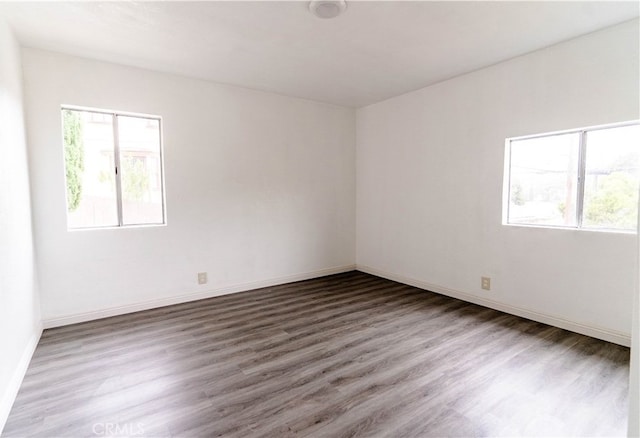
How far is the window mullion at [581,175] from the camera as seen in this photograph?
276 cm

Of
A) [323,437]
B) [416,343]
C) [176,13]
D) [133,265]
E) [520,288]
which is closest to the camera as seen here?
[323,437]

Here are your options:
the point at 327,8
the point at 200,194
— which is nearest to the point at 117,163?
the point at 200,194

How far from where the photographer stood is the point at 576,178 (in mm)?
2822

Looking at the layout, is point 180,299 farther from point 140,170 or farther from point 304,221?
point 304,221

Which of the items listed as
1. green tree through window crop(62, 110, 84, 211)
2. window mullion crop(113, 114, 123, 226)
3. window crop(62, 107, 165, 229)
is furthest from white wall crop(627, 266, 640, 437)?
green tree through window crop(62, 110, 84, 211)

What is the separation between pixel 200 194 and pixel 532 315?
376cm

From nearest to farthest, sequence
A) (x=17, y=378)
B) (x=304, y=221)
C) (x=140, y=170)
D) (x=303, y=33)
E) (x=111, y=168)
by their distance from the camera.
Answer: (x=17, y=378), (x=303, y=33), (x=111, y=168), (x=140, y=170), (x=304, y=221)

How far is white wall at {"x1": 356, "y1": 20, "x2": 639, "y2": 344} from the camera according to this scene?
Result: 101 inches

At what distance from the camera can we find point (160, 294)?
11.5 feet

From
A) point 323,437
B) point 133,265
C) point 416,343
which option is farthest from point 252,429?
point 133,265

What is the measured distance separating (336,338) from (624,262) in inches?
94.8

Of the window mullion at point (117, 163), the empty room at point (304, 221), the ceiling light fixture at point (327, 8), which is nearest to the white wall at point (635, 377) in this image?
the empty room at point (304, 221)

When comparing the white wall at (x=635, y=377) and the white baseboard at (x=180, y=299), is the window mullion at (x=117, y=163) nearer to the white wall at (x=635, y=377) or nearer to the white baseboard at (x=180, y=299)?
the white baseboard at (x=180, y=299)

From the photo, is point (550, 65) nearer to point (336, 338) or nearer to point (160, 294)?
point (336, 338)
